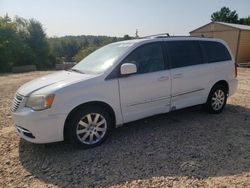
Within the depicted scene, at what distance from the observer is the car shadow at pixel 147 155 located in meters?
3.30

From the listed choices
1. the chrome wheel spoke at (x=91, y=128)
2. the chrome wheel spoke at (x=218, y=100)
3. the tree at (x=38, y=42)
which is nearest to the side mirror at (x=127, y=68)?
the chrome wheel spoke at (x=91, y=128)

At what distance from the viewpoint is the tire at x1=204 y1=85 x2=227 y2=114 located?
18.3ft

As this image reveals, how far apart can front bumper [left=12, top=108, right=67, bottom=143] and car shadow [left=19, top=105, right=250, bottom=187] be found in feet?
1.18

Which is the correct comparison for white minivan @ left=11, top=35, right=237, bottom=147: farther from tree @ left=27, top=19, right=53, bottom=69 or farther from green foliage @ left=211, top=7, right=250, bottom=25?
green foliage @ left=211, top=7, right=250, bottom=25

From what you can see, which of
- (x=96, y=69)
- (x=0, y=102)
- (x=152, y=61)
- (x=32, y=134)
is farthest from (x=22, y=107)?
(x=0, y=102)

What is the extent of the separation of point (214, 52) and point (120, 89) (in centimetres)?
275

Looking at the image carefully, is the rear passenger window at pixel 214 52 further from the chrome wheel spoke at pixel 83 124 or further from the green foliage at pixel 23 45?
the green foliage at pixel 23 45

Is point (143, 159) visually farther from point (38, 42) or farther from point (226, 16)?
point (226, 16)

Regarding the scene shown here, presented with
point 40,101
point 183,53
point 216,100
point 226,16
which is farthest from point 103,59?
point 226,16

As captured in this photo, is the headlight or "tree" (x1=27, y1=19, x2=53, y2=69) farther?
"tree" (x1=27, y1=19, x2=53, y2=69)

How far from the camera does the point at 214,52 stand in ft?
18.4

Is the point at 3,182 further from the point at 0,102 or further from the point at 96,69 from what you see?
the point at 0,102

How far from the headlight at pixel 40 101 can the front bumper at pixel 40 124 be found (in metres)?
0.07

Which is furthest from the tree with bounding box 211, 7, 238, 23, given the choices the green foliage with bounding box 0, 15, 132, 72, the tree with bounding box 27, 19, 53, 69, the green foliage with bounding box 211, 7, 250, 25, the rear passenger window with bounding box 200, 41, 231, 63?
the rear passenger window with bounding box 200, 41, 231, 63
